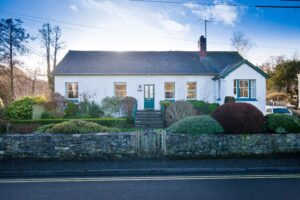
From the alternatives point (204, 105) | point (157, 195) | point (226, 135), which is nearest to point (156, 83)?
point (204, 105)

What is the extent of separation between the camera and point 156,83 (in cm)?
2077

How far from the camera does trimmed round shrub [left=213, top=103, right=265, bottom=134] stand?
9008 millimetres

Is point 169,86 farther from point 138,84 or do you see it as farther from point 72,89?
point 72,89

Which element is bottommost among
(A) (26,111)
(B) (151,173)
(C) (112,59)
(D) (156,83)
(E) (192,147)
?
(B) (151,173)

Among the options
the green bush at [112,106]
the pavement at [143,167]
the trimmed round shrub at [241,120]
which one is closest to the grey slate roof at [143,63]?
the green bush at [112,106]

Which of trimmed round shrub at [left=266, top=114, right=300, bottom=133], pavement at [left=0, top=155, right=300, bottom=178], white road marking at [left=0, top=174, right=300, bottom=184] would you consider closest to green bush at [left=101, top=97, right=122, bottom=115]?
pavement at [left=0, top=155, right=300, bottom=178]

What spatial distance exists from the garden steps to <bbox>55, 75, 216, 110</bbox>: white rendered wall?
2.36 metres

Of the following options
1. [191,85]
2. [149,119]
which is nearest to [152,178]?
[149,119]

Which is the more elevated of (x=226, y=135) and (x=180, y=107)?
(x=180, y=107)

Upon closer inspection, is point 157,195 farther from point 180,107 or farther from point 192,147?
point 180,107

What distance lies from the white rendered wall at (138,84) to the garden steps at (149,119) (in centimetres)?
236

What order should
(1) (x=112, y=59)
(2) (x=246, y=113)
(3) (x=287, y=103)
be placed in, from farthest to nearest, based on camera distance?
1. (3) (x=287, y=103)
2. (1) (x=112, y=59)
3. (2) (x=246, y=113)

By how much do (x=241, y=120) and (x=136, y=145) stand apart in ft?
14.9

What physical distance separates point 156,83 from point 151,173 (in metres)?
14.6
